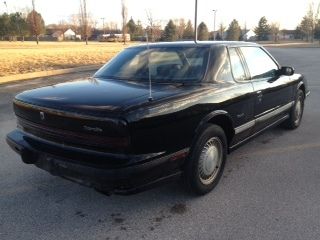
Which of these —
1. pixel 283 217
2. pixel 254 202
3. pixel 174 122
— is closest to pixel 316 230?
pixel 283 217

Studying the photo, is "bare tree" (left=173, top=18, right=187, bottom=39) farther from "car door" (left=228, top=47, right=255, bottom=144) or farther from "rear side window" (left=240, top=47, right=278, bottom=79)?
"car door" (left=228, top=47, right=255, bottom=144)

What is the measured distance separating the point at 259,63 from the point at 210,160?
1872 mm

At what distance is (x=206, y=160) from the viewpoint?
3.90m

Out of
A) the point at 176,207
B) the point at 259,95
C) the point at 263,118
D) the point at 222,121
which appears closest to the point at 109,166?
the point at 176,207

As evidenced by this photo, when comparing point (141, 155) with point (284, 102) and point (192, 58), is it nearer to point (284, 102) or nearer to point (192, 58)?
point (192, 58)

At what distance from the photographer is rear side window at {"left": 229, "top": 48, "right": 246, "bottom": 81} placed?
14.8 feet

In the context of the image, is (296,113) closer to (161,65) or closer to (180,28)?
(161,65)

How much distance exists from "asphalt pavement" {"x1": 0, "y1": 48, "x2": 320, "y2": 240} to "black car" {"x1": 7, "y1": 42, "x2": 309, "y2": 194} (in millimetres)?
334

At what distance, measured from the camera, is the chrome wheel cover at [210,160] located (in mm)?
3877

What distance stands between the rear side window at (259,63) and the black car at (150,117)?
0.08ft

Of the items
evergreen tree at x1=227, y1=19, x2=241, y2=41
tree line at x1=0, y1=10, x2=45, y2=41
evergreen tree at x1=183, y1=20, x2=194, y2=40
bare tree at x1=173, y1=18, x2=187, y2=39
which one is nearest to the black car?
bare tree at x1=173, y1=18, x2=187, y2=39

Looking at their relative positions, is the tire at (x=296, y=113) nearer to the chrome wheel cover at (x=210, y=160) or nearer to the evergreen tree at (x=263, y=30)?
the chrome wheel cover at (x=210, y=160)

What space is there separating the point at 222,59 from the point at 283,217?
6.14 feet

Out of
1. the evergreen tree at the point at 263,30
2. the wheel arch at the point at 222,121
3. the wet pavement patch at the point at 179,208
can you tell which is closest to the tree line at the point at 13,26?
the evergreen tree at the point at 263,30
